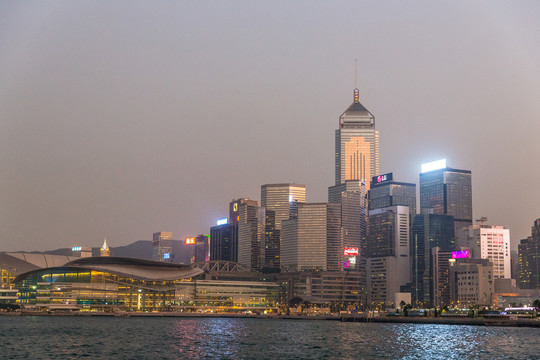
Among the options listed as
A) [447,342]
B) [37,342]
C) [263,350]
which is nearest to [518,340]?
[447,342]

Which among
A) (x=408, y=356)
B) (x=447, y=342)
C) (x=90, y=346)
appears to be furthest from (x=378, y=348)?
(x=90, y=346)

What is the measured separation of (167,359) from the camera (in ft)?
312

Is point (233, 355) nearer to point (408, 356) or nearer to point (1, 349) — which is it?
point (408, 356)

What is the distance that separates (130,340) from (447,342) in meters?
57.9

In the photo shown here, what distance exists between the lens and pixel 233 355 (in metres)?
103

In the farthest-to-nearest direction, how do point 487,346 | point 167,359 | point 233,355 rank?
1. point 487,346
2. point 233,355
3. point 167,359

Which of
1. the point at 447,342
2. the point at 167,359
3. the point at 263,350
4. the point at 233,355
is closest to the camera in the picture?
the point at 167,359

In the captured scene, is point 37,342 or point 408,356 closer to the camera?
point 408,356

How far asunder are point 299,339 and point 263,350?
1167 inches

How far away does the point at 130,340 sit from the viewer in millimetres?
127438

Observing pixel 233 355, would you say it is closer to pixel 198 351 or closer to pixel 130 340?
pixel 198 351

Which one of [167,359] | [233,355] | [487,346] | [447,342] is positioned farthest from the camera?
[447,342]

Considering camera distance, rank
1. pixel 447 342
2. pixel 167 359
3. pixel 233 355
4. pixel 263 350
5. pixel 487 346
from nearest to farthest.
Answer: pixel 167 359, pixel 233 355, pixel 263 350, pixel 487 346, pixel 447 342

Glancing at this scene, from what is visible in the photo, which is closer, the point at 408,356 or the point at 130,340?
the point at 408,356
